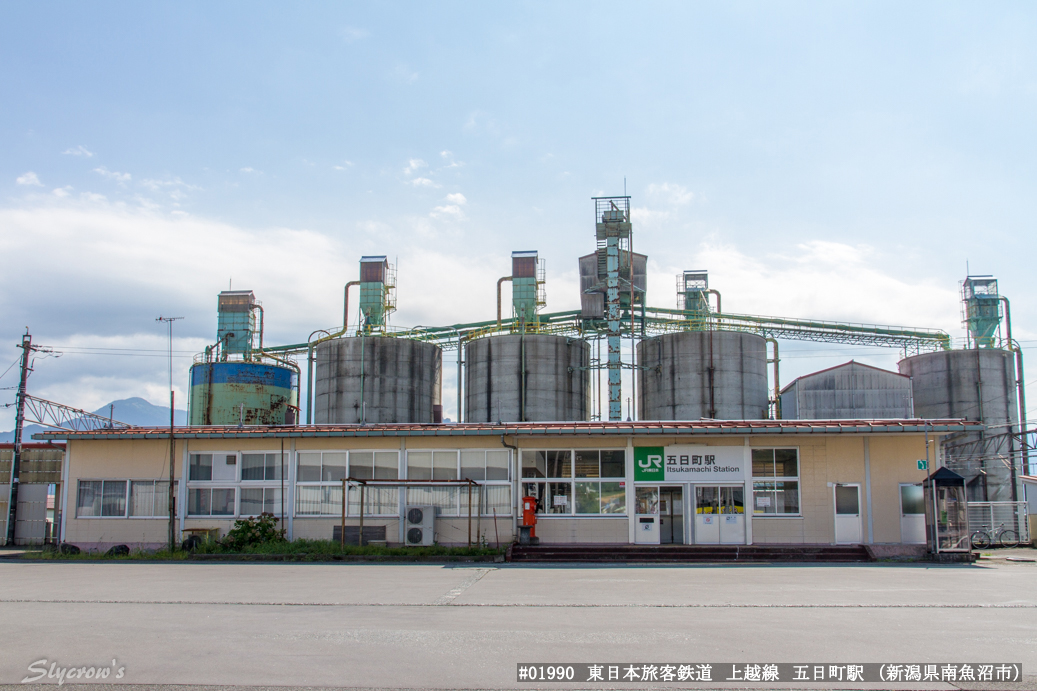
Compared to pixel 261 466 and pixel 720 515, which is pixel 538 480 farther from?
pixel 261 466

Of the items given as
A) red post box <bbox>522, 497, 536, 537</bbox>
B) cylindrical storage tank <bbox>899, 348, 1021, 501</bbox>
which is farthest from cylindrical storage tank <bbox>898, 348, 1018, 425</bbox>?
red post box <bbox>522, 497, 536, 537</bbox>

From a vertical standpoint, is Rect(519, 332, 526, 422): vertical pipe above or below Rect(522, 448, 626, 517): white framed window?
above

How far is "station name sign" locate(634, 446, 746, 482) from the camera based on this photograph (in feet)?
83.6

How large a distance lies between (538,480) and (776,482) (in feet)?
23.8

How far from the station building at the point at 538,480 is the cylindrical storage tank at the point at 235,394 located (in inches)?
799

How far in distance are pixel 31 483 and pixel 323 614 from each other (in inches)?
1167

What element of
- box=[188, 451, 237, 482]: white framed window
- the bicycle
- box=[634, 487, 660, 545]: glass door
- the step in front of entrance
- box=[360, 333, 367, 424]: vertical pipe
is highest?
box=[360, 333, 367, 424]: vertical pipe

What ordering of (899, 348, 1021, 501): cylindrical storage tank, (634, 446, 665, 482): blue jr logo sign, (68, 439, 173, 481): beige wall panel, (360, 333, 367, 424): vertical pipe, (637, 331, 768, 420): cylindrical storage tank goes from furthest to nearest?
1. (360, 333, 367, 424): vertical pipe
2. (899, 348, 1021, 501): cylindrical storage tank
3. (637, 331, 768, 420): cylindrical storage tank
4. (68, 439, 173, 481): beige wall panel
5. (634, 446, 665, 482): blue jr logo sign

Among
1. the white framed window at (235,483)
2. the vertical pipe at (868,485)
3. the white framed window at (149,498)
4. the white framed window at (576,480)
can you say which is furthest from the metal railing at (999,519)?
the white framed window at (149,498)

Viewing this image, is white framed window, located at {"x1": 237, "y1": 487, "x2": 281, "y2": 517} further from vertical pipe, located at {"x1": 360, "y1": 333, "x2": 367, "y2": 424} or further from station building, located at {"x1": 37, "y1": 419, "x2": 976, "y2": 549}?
vertical pipe, located at {"x1": 360, "y1": 333, "x2": 367, "y2": 424}

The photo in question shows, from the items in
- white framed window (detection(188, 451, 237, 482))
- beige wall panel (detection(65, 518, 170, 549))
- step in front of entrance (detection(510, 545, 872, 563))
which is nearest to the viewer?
step in front of entrance (detection(510, 545, 872, 563))

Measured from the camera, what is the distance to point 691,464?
2556 cm

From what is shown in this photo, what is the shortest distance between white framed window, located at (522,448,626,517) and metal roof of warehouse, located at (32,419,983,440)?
810 mm

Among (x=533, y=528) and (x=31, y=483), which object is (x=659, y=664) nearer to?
(x=533, y=528)
